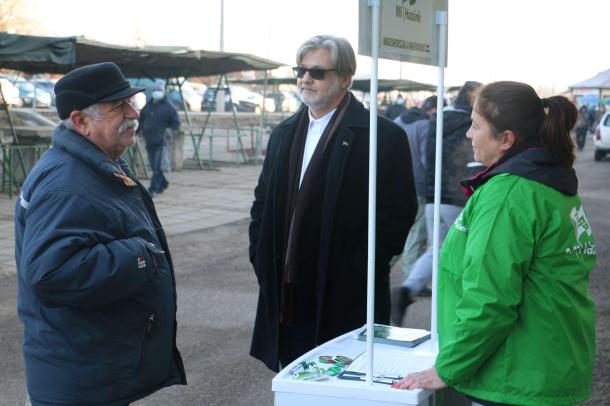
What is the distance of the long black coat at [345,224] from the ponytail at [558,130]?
117 cm

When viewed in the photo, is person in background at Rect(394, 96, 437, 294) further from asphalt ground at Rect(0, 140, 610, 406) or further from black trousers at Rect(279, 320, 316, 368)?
black trousers at Rect(279, 320, 316, 368)

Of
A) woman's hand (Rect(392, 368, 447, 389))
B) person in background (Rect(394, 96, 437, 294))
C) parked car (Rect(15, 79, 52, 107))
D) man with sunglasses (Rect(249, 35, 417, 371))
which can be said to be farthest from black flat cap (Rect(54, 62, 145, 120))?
parked car (Rect(15, 79, 52, 107))

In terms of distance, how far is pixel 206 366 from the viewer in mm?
5801

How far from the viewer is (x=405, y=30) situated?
3.12 m

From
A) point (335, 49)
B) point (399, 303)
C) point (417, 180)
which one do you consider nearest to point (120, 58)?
point (417, 180)

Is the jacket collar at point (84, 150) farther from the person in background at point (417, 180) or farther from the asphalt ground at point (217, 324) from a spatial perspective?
the person in background at point (417, 180)

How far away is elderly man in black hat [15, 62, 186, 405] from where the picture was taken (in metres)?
2.77

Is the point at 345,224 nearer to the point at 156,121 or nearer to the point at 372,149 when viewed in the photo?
the point at 372,149

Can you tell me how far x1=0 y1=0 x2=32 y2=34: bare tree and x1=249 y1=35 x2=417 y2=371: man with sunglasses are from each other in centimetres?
4335

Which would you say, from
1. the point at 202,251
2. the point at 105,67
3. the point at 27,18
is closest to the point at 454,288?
the point at 105,67

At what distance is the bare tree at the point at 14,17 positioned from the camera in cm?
4509

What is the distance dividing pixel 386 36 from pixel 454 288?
90cm

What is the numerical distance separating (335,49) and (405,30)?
70 centimetres

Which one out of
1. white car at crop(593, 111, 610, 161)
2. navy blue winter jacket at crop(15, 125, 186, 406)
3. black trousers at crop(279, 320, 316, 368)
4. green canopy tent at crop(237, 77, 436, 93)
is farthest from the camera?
white car at crop(593, 111, 610, 161)
